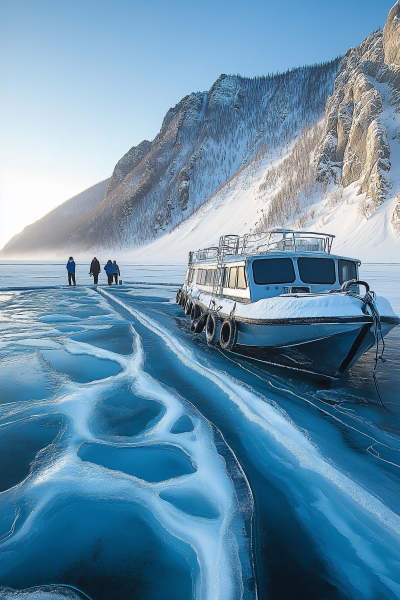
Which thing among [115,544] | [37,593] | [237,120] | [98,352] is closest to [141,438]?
[115,544]

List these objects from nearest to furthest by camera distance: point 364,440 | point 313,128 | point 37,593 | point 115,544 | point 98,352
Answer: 1. point 37,593
2. point 115,544
3. point 364,440
4. point 98,352
5. point 313,128

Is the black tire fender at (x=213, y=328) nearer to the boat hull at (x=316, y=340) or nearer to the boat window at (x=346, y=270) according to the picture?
the boat hull at (x=316, y=340)

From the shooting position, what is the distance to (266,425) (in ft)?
17.5

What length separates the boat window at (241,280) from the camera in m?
9.24

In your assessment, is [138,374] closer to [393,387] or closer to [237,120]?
[393,387]

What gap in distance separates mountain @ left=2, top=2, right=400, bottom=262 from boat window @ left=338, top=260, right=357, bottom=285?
29968mm

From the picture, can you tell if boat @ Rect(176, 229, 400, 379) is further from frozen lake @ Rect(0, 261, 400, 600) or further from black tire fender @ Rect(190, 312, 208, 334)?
frozen lake @ Rect(0, 261, 400, 600)

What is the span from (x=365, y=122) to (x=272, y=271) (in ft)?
168

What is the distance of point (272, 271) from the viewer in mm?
9023

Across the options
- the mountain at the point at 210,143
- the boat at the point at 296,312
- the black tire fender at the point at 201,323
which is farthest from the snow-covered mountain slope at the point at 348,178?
the boat at the point at 296,312

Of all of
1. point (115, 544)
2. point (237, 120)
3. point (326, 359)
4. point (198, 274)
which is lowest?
point (115, 544)

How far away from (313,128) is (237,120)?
36.1m

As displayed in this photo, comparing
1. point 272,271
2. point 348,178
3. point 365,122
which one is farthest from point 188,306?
point 365,122

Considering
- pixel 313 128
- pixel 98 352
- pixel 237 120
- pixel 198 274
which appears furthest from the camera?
pixel 237 120
